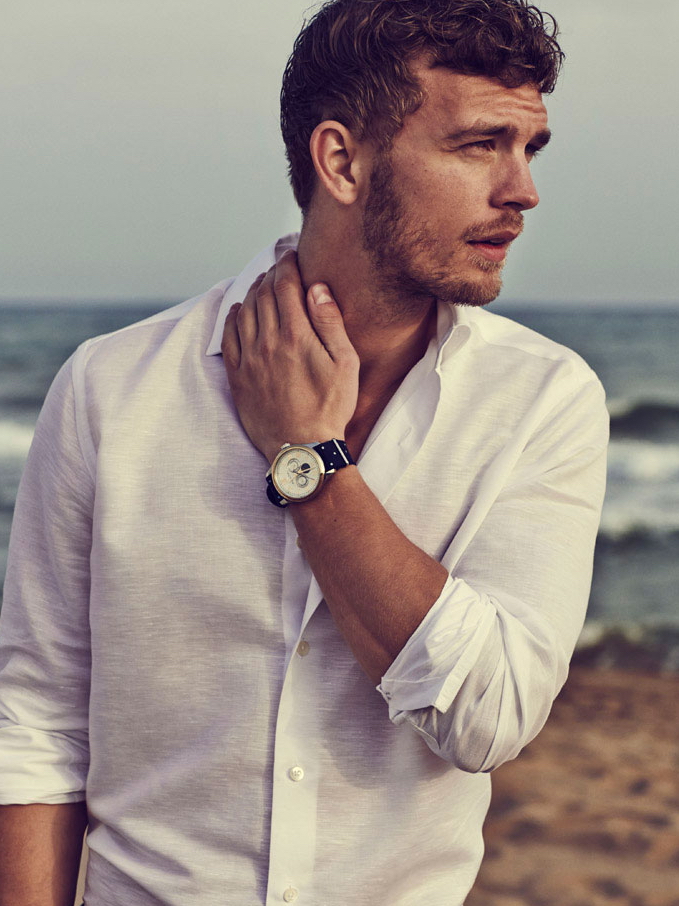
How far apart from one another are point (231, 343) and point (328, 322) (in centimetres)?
18

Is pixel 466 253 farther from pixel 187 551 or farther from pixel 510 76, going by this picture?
pixel 187 551

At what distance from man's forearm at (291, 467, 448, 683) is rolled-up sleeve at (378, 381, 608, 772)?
3cm

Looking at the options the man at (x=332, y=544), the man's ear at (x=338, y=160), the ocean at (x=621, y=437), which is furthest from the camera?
the ocean at (x=621, y=437)

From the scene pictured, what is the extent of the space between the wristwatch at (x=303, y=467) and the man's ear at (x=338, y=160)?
0.54 meters

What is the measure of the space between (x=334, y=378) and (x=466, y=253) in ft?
1.10

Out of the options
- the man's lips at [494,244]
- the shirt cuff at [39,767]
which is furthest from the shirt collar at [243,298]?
the shirt cuff at [39,767]

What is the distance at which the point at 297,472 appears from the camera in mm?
1827

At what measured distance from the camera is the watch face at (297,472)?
181 cm

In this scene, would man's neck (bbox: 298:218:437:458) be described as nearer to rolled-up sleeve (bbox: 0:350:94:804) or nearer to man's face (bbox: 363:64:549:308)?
man's face (bbox: 363:64:549:308)

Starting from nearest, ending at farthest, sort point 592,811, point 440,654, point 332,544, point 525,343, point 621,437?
point 440,654 < point 332,544 < point 525,343 < point 592,811 < point 621,437

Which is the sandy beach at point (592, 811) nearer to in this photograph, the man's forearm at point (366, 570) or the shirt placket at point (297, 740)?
the shirt placket at point (297, 740)

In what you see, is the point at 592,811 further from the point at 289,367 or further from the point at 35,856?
the point at 289,367

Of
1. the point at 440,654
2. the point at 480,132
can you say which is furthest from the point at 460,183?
the point at 440,654

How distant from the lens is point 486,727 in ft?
5.51
